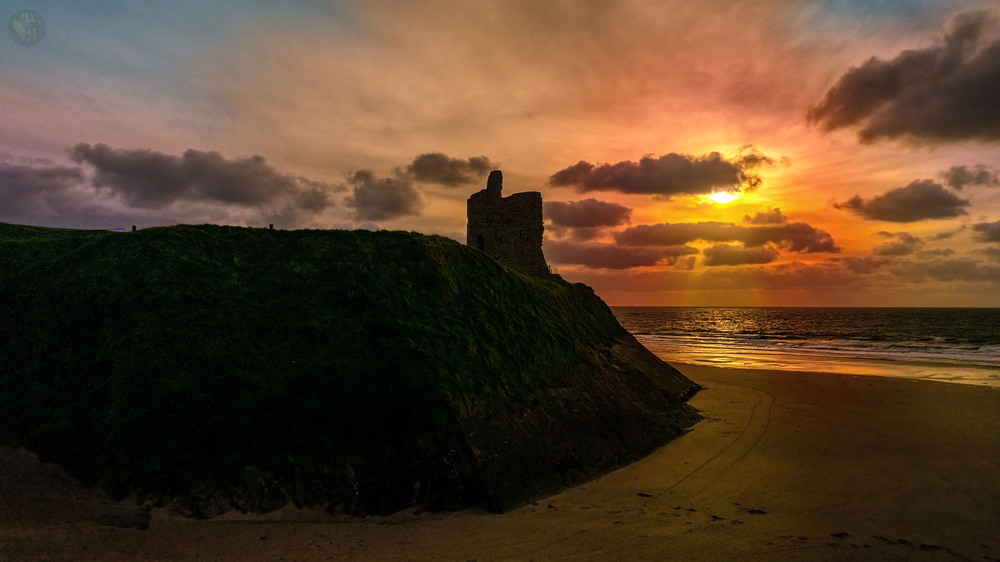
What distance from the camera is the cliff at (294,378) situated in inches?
361

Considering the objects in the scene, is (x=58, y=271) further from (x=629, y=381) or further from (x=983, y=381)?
(x=983, y=381)

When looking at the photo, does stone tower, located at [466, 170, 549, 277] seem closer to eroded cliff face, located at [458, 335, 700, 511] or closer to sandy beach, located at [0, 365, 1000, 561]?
eroded cliff face, located at [458, 335, 700, 511]

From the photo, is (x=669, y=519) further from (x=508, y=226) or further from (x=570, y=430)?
(x=508, y=226)

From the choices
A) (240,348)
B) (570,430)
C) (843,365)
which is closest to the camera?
(240,348)

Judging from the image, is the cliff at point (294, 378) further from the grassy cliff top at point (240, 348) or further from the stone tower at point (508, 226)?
the stone tower at point (508, 226)

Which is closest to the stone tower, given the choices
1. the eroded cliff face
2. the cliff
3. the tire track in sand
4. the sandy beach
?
the eroded cliff face

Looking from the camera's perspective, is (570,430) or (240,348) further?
(570,430)

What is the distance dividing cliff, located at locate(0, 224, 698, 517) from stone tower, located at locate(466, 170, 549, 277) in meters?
13.5

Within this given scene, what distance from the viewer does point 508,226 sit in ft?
98.7

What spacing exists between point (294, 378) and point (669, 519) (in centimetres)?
826

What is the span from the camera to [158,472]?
346 inches

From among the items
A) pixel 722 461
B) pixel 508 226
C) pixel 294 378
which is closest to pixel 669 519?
pixel 722 461

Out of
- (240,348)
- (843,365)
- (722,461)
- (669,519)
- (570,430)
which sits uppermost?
(240,348)

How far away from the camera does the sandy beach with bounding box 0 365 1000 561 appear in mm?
7801
